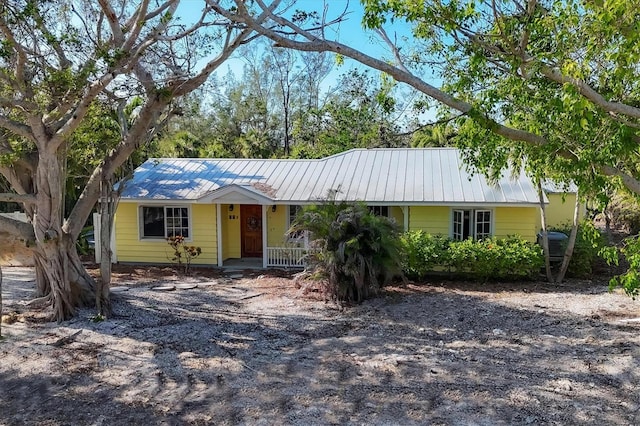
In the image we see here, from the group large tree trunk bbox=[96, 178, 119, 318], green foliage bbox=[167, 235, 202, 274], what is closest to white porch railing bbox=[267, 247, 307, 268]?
green foliage bbox=[167, 235, 202, 274]

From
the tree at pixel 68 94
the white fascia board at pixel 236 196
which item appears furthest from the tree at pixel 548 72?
the white fascia board at pixel 236 196

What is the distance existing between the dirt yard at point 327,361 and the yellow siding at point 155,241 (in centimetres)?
391

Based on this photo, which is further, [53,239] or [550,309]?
[550,309]

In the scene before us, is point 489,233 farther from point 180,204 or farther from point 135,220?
point 135,220

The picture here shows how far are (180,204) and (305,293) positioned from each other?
19.4 feet

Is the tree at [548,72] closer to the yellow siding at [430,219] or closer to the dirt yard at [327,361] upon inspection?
the dirt yard at [327,361]

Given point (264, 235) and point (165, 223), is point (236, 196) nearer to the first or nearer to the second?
point (264, 235)

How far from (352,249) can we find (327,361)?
3605mm

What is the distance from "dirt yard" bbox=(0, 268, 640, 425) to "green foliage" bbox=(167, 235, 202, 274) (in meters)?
3.15

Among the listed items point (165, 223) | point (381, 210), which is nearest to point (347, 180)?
point (381, 210)

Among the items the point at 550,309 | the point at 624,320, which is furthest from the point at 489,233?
the point at 624,320

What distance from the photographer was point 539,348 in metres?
7.76

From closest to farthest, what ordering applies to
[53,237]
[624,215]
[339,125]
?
1. [53,237]
2. [624,215]
3. [339,125]

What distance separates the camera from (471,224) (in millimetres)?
14102
